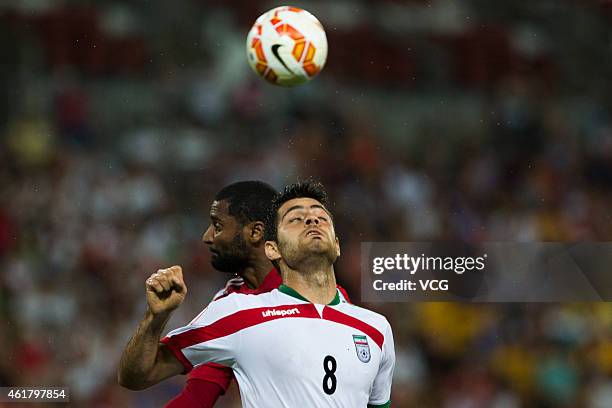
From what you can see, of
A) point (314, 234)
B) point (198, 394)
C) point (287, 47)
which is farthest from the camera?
point (287, 47)

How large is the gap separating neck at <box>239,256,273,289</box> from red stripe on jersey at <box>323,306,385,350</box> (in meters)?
0.63

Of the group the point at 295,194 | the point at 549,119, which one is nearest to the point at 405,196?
the point at 549,119

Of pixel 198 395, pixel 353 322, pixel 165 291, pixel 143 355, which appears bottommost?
pixel 198 395

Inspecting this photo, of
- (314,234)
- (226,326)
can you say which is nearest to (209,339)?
(226,326)

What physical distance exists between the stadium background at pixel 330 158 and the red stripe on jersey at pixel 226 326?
3.87 m

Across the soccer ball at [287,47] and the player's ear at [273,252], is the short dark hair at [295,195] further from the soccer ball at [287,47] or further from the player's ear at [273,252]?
the soccer ball at [287,47]

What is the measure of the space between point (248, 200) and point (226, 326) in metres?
0.88

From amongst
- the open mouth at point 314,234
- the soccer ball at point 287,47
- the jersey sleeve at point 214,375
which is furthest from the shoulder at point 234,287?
the soccer ball at point 287,47

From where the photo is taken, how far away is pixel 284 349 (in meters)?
3.78

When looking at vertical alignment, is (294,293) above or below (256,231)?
below

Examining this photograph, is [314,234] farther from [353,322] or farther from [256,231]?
[256,231]

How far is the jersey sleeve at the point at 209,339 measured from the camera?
3.81 metres

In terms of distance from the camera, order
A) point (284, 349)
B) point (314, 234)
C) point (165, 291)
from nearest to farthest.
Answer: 1. point (165, 291)
2. point (284, 349)
3. point (314, 234)

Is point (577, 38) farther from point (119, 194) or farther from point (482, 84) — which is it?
point (119, 194)
